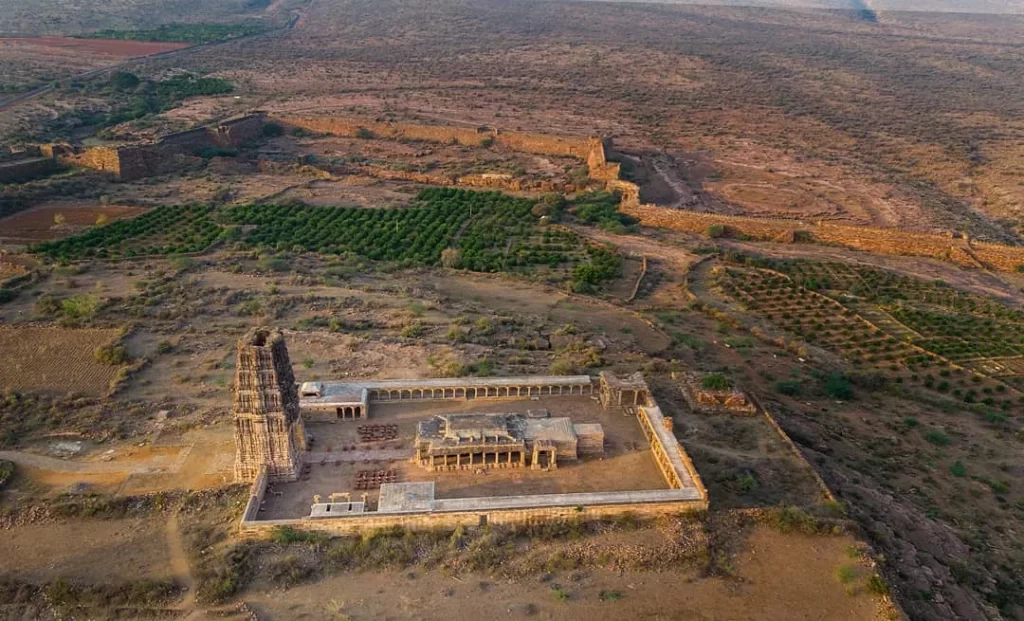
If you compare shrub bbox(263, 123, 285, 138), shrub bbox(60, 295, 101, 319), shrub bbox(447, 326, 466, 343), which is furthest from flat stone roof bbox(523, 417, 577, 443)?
shrub bbox(263, 123, 285, 138)

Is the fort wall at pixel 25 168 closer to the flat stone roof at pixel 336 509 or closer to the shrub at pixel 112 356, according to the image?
the shrub at pixel 112 356

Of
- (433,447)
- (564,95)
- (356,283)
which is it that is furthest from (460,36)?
(433,447)

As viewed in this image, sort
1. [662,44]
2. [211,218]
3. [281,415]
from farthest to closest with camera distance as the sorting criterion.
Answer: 1. [662,44]
2. [211,218]
3. [281,415]

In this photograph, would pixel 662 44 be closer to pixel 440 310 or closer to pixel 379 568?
pixel 440 310

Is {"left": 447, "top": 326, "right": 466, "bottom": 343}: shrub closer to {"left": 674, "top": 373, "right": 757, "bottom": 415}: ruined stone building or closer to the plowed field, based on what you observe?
{"left": 674, "top": 373, "right": 757, "bottom": 415}: ruined stone building

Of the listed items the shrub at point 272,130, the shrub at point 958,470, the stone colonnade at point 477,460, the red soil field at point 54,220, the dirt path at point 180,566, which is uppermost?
the shrub at point 272,130

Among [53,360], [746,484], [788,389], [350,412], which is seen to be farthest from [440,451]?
[53,360]

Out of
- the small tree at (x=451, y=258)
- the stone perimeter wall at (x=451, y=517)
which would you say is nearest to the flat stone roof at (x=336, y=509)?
the stone perimeter wall at (x=451, y=517)
